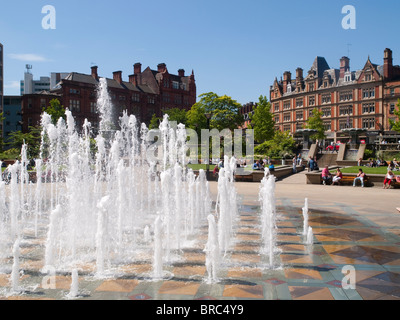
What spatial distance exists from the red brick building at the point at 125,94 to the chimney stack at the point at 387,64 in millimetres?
40080

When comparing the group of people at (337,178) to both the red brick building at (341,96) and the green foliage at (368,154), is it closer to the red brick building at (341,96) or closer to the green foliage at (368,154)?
the green foliage at (368,154)

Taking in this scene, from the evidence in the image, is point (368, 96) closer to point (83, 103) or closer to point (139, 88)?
point (139, 88)

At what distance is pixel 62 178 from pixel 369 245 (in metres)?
21.4

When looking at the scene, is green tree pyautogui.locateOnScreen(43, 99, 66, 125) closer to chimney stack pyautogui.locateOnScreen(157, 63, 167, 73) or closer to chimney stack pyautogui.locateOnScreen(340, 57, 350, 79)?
chimney stack pyautogui.locateOnScreen(157, 63, 167, 73)

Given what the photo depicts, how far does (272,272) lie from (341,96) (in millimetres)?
66729

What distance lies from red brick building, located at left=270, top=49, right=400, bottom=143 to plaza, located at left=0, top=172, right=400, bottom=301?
159 feet

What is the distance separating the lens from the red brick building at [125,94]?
61.5 meters

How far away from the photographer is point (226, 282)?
547cm

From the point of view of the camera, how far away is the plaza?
500 centimetres

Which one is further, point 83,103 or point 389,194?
point 83,103

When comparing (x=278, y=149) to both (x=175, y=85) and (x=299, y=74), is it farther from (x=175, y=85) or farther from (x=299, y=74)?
(x=175, y=85)
